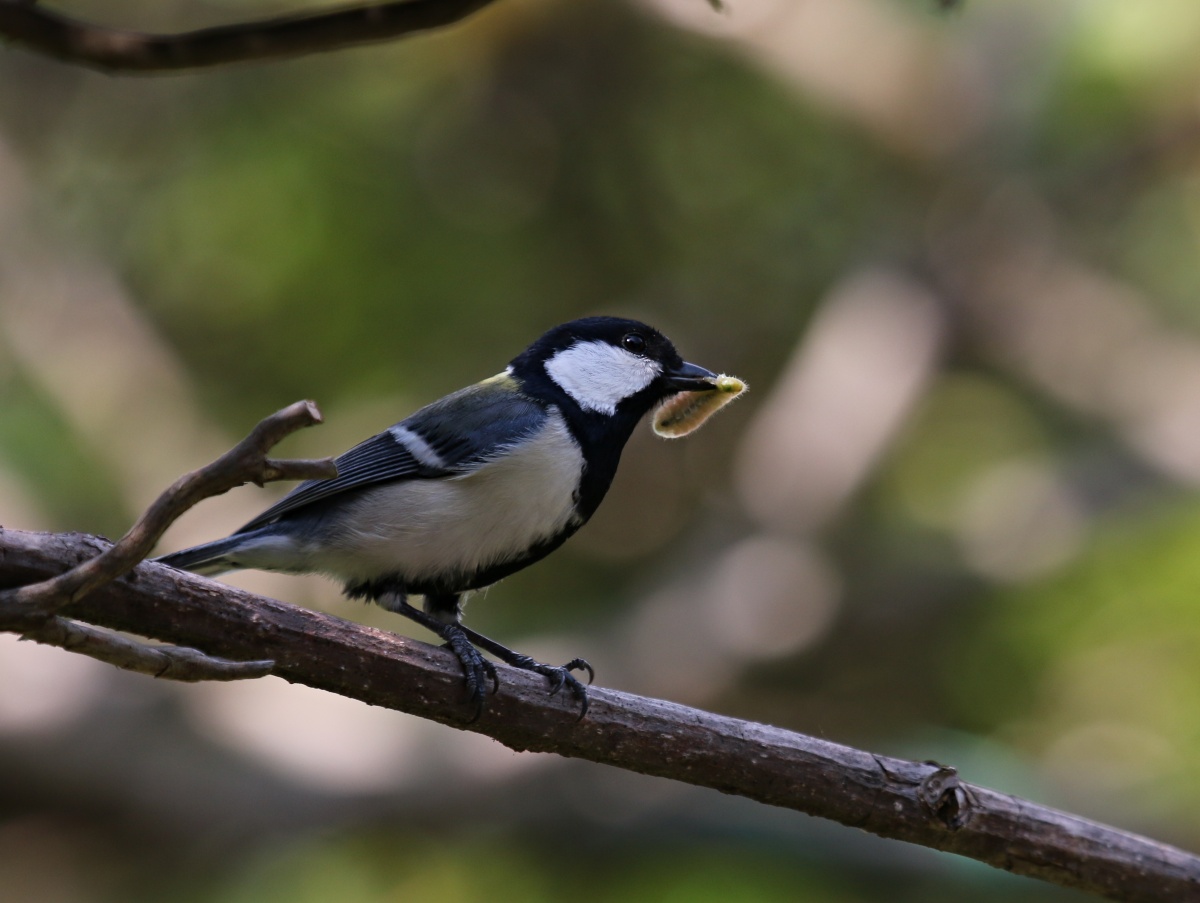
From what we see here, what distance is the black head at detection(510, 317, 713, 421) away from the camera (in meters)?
2.76

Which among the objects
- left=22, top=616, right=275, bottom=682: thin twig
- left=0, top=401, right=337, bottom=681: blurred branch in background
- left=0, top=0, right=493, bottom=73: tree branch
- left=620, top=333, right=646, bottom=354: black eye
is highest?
left=0, top=0, right=493, bottom=73: tree branch

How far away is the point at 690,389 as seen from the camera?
284 centimetres

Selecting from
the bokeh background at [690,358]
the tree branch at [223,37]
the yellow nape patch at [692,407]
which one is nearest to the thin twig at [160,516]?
the tree branch at [223,37]

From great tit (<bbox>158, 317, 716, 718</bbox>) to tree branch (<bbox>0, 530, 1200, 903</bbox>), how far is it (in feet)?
0.78

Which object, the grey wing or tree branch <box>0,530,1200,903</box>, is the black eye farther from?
tree branch <box>0,530,1200,903</box>

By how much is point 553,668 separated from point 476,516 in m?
0.42

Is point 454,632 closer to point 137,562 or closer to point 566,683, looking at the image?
point 566,683

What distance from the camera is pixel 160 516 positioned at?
1.33 m

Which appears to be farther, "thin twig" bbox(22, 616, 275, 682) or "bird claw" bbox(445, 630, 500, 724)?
"bird claw" bbox(445, 630, 500, 724)

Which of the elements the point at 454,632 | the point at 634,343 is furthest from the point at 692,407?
the point at 454,632

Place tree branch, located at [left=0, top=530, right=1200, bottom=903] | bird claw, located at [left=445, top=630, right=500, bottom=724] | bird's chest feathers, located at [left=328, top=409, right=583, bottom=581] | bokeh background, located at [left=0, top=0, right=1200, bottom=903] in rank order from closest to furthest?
tree branch, located at [left=0, top=530, right=1200, bottom=903] < bird claw, located at [left=445, top=630, right=500, bottom=724] < bird's chest feathers, located at [left=328, top=409, right=583, bottom=581] < bokeh background, located at [left=0, top=0, right=1200, bottom=903]

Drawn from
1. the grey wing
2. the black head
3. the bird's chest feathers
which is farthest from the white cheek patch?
the bird's chest feathers

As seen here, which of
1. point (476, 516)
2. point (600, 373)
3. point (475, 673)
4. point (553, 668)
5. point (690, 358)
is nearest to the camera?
point (475, 673)

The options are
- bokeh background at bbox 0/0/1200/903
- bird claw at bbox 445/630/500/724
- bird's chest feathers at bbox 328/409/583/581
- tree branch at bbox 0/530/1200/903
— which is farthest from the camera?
bokeh background at bbox 0/0/1200/903
